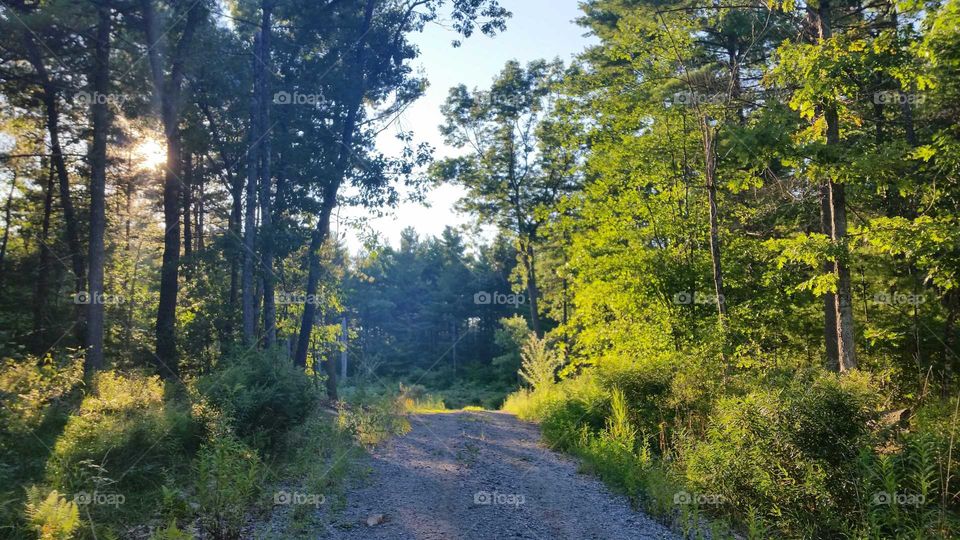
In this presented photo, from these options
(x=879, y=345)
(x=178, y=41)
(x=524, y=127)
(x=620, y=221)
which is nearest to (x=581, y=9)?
(x=524, y=127)

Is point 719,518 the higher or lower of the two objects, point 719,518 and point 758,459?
the lower

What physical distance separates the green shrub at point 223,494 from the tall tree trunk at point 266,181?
11576mm

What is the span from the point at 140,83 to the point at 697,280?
55.9ft

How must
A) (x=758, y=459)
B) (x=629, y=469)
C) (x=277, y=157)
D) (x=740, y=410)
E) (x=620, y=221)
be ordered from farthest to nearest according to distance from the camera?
(x=277, y=157) → (x=620, y=221) → (x=629, y=469) → (x=740, y=410) → (x=758, y=459)

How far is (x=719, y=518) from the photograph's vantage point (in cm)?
743

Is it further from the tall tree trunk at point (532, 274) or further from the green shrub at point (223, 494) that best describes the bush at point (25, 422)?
the tall tree trunk at point (532, 274)

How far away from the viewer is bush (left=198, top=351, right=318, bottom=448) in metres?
9.62

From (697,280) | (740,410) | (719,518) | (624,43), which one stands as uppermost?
(624,43)

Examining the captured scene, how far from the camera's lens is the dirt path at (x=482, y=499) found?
6820 mm

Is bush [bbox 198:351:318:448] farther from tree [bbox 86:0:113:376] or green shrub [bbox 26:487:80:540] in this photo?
tree [bbox 86:0:113:376]

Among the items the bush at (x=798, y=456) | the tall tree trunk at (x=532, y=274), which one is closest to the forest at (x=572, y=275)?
the bush at (x=798, y=456)

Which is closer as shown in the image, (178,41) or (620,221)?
(620,221)

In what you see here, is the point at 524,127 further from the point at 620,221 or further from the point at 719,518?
the point at 719,518

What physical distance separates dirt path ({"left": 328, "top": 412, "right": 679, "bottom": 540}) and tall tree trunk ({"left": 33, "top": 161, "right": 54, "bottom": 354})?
14.9 meters
